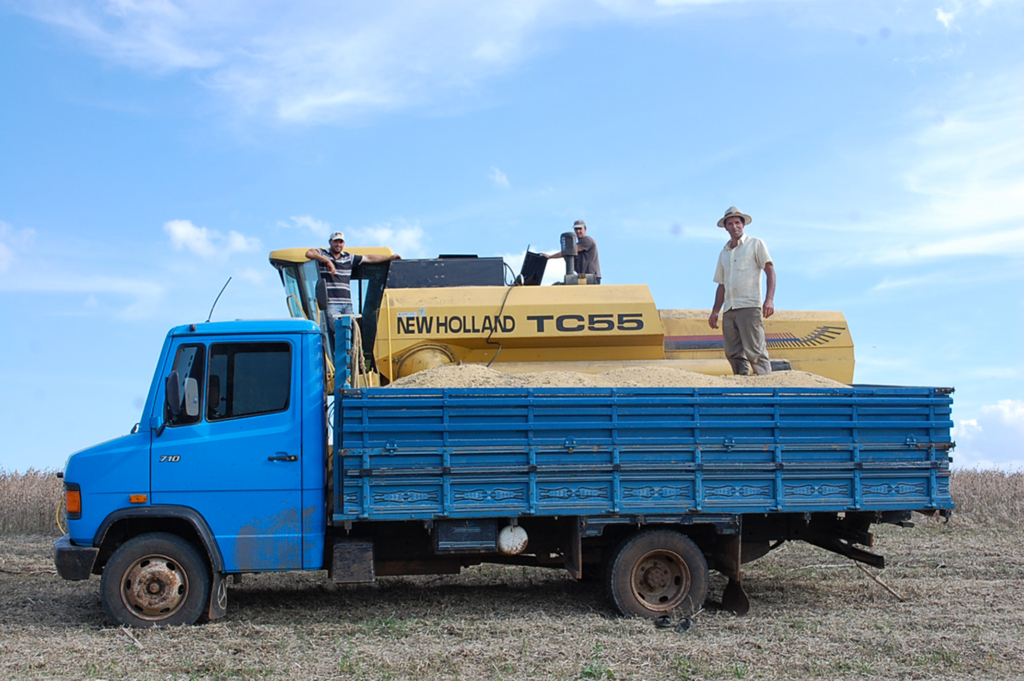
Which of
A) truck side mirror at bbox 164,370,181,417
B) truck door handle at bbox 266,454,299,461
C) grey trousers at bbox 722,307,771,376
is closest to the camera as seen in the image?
truck side mirror at bbox 164,370,181,417

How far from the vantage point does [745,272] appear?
29.3 ft

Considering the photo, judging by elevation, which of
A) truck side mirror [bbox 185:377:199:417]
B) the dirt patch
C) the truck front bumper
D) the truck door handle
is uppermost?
the dirt patch

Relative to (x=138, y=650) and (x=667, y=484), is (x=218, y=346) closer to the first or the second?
(x=138, y=650)

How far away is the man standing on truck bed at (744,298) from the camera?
8875 mm

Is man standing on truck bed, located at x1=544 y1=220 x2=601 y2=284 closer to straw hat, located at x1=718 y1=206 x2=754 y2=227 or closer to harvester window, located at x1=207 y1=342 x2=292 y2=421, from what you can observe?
straw hat, located at x1=718 y1=206 x2=754 y2=227

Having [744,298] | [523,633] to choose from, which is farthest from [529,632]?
[744,298]

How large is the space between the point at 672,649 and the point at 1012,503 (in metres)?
10.8

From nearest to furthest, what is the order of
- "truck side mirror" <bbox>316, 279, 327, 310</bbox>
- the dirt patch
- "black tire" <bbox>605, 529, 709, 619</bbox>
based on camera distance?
"black tire" <bbox>605, 529, 709, 619</bbox> < the dirt patch < "truck side mirror" <bbox>316, 279, 327, 310</bbox>

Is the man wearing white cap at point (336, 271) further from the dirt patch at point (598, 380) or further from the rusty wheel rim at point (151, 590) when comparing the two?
the rusty wheel rim at point (151, 590)

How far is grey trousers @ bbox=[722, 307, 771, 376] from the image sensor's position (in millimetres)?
8859

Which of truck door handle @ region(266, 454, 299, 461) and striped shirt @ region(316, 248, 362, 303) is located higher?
striped shirt @ region(316, 248, 362, 303)

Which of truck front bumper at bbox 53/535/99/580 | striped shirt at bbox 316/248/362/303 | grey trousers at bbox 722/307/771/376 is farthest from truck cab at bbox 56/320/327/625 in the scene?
grey trousers at bbox 722/307/771/376

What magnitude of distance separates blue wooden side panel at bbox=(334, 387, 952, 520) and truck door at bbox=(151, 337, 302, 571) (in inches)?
19.1

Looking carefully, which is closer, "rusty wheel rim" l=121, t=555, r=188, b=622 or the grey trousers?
"rusty wheel rim" l=121, t=555, r=188, b=622
